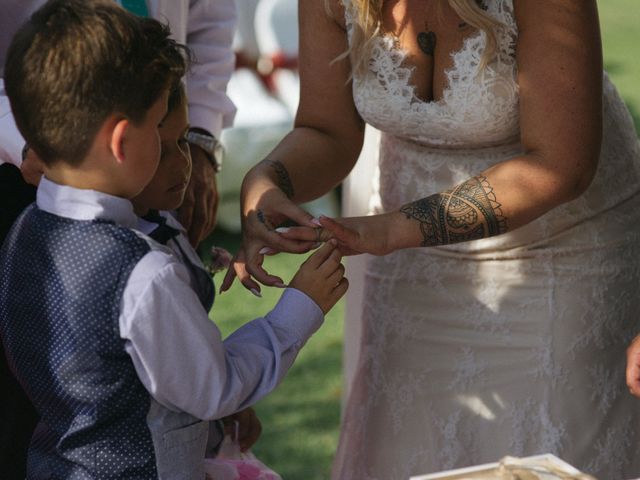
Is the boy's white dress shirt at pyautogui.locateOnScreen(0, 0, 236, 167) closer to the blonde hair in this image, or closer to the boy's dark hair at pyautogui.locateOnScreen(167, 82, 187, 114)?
the blonde hair

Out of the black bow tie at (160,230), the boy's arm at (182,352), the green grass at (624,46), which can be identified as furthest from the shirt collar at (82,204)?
the green grass at (624,46)

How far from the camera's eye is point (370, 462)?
11.4ft

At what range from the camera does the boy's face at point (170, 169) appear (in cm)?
258

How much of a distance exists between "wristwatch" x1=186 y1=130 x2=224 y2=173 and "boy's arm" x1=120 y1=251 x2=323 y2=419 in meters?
1.20

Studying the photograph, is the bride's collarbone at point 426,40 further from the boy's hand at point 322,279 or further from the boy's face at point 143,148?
the boy's face at point 143,148

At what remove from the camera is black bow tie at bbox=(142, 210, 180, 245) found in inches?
109

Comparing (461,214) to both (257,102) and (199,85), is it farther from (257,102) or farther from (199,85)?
(257,102)

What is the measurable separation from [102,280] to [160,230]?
1.66ft

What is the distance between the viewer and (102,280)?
229 centimetres

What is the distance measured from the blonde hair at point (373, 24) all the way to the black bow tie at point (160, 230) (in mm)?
657

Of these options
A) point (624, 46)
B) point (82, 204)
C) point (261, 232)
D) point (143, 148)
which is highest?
point (143, 148)

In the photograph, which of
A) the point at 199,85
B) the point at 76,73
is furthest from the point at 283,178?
the point at 76,73

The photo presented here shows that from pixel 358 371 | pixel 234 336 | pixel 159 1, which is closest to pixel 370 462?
pixel 358 371

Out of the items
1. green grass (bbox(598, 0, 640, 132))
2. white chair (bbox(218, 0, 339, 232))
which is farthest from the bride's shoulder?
green grass (bbox(598, 0, 640, 132))
